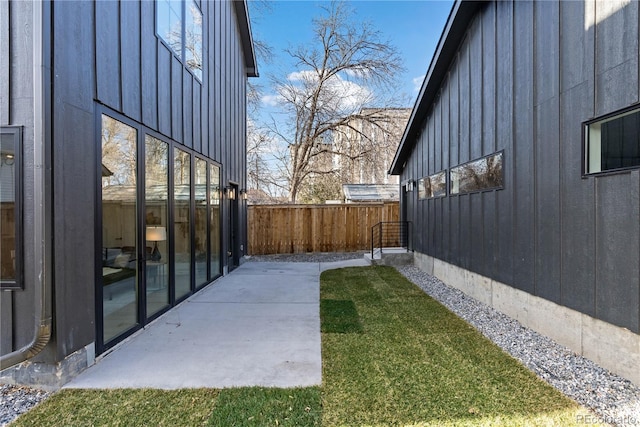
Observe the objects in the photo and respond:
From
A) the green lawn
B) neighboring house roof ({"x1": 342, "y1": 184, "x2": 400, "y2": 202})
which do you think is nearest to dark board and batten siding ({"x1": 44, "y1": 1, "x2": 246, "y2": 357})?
the green lawn

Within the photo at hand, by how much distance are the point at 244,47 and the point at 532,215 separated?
9.34 m

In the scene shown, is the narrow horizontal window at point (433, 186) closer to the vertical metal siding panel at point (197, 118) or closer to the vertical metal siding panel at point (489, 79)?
the vertical metal siding panel at point (489, 79)

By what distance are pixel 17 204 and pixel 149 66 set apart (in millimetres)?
2405

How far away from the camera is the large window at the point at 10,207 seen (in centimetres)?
282

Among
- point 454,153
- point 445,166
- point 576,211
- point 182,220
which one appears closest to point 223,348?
point 182,220

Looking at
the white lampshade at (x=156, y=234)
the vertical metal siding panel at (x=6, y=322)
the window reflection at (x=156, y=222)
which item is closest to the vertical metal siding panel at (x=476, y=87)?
the window reflection at (x=156, y=222)

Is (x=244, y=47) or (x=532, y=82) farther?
(x=244, y=47)

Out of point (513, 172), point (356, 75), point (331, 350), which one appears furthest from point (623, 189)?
point (356, 75)

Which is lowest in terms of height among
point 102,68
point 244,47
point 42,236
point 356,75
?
point 42,236

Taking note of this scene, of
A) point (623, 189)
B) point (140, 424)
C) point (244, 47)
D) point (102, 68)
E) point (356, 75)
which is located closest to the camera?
point (140, 424)

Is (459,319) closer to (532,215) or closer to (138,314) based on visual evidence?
(532,215)

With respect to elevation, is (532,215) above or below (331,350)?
above

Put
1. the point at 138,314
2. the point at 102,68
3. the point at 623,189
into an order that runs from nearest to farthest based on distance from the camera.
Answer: the point at 623,189 → the point at 102,68 → the point at 138,314

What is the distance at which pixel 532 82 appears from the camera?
443 cm
